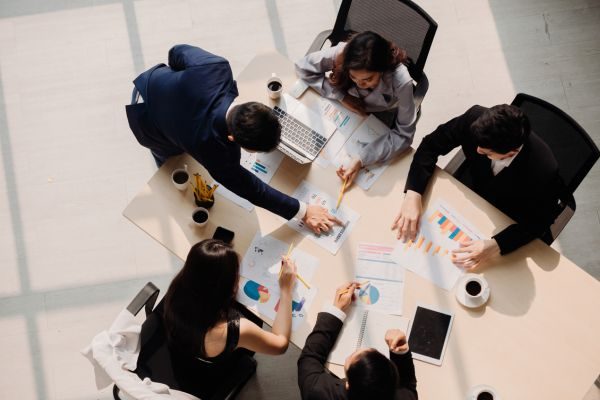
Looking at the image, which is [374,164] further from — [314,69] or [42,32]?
[42,32]

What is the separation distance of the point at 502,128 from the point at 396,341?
85cm

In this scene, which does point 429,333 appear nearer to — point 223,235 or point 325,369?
point 325,369

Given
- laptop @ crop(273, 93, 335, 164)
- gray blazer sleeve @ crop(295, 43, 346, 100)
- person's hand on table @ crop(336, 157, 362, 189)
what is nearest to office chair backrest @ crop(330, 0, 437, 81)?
gray blazer sleeve @ crop(295, 43, 346, 100)

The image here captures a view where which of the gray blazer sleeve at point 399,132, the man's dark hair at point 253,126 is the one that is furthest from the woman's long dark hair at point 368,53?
the man's dark hair at point 253,126

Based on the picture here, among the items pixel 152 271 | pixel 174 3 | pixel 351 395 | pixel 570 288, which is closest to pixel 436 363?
pixel 351 395

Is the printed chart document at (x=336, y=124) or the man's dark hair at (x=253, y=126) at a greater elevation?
the man's dark hair at (x=253, y=126)

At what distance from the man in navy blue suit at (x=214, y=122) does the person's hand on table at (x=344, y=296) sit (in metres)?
0.25

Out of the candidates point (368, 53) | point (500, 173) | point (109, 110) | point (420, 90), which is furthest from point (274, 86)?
point (109, 110)

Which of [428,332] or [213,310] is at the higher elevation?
[213,310]

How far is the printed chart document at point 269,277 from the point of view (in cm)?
239

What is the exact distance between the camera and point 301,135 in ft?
8.54

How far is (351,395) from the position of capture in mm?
2057

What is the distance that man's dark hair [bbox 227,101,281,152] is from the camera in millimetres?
2180

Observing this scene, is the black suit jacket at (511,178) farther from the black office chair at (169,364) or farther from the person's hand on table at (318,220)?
the black office chair at (169,364)
